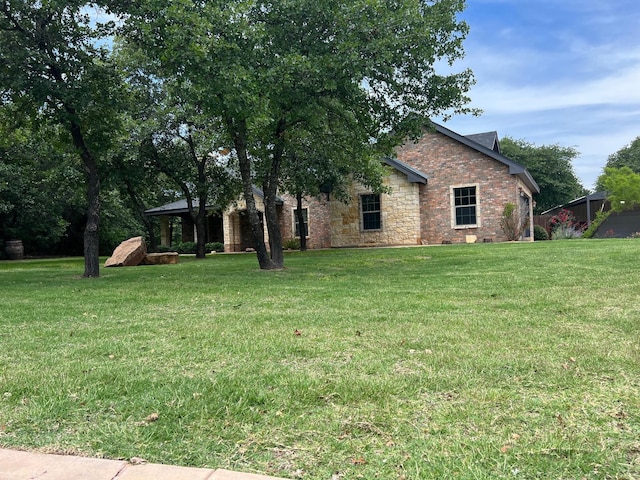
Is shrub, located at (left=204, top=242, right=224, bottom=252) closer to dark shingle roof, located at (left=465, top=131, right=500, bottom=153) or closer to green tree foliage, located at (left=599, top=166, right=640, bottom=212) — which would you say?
dark shingle roof, located at (left=465, top=131, right=500, bottom=153)

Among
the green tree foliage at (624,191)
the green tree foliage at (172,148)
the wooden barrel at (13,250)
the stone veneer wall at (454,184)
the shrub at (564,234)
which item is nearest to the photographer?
the green tree foliage at (172,148)

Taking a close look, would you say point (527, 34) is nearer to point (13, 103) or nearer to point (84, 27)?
point (84, 27)

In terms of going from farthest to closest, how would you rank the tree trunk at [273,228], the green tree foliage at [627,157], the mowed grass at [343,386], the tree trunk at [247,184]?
the green tree foliage at [627,157] < the tree trunk at [273,228] < the tree trunk at [247,184] < the mowed grass at [343,386]

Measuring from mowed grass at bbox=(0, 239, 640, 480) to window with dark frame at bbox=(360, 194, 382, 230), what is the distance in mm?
18203

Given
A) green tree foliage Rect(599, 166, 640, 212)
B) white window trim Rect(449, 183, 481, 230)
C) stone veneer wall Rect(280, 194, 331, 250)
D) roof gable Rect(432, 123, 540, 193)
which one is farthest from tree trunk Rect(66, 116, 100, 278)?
green tree foliage Rect(599, 166, 640, 212)

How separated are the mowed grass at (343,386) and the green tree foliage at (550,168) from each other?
36794 millimetres

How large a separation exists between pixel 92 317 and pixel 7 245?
25295 mm

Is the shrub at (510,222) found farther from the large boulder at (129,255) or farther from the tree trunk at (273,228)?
the large boulder at (129,255)

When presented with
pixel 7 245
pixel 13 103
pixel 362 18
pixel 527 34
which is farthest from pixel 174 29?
pixel 7 245

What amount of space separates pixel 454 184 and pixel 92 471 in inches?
891

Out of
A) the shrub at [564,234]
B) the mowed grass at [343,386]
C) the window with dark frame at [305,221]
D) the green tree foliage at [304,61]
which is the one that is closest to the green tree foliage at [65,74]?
the green tree foliage at [304,61]

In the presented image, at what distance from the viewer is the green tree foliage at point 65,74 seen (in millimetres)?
10297

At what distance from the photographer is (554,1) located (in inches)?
499

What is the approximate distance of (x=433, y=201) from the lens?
23.5m
